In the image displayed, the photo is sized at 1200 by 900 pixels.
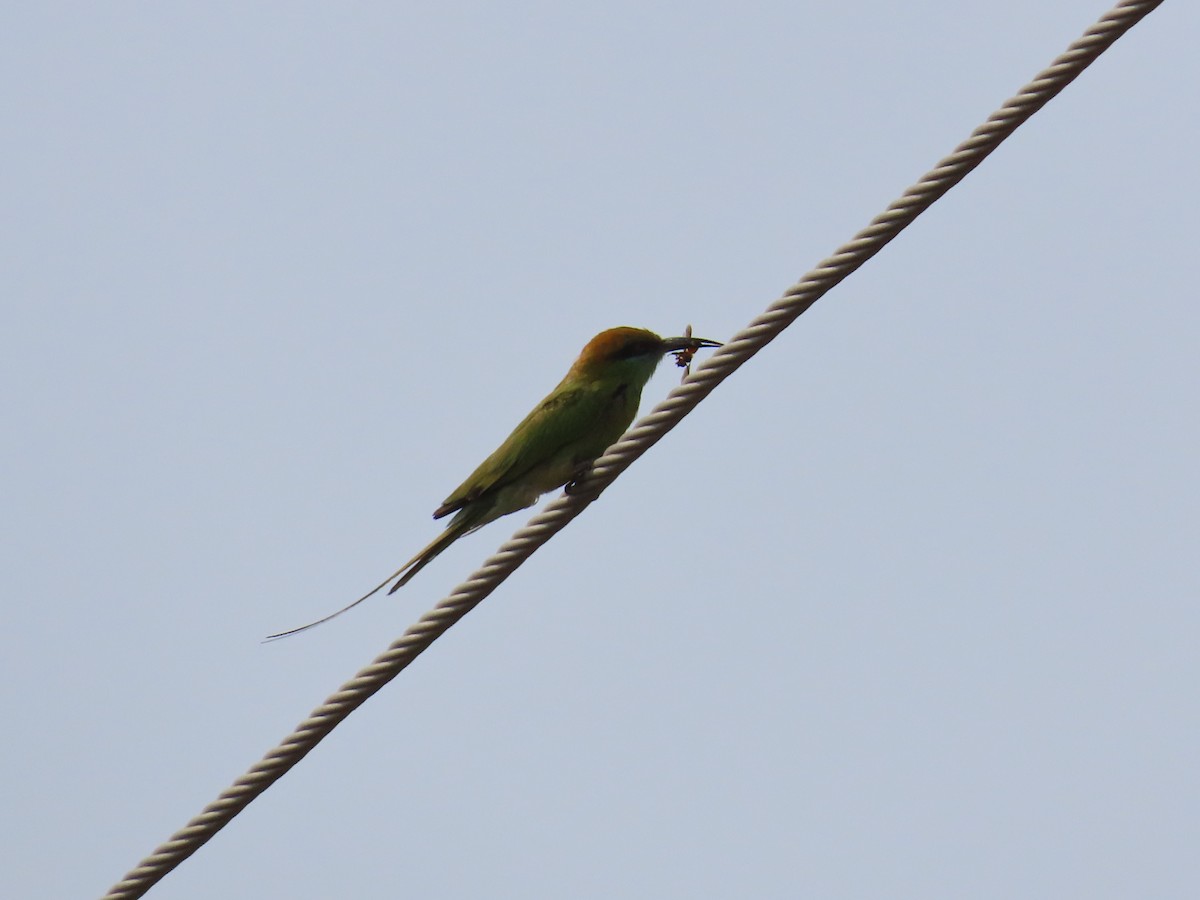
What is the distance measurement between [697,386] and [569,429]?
1.63 m

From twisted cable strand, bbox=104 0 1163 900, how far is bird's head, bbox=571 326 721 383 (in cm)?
167

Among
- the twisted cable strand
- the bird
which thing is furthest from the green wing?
the twisted cable strand

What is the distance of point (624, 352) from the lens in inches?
181

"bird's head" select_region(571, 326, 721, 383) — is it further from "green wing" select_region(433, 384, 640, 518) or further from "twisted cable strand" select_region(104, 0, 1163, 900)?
"twisted cable strand" select_region(104, 0, 1163, 900)

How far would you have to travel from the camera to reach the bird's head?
15.1ft

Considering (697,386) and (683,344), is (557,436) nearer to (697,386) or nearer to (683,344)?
(683,344)

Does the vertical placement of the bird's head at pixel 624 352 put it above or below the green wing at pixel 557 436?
above

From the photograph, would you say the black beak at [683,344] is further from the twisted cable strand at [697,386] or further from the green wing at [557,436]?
the twisted cable strand at [697,386]

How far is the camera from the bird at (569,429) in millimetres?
4371

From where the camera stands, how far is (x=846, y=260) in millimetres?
2723

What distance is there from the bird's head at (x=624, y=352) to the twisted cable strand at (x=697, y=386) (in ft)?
5.48

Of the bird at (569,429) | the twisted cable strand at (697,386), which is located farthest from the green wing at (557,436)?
the twisted cable strand at (697,386)

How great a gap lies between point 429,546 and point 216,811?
1461 millimetres

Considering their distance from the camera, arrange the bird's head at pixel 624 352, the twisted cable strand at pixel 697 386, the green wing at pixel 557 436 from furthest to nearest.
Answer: the bird's head at pixel 624 352 < the green wing at pixel 557 436 < the twisted cable strand at pixel 697 386
